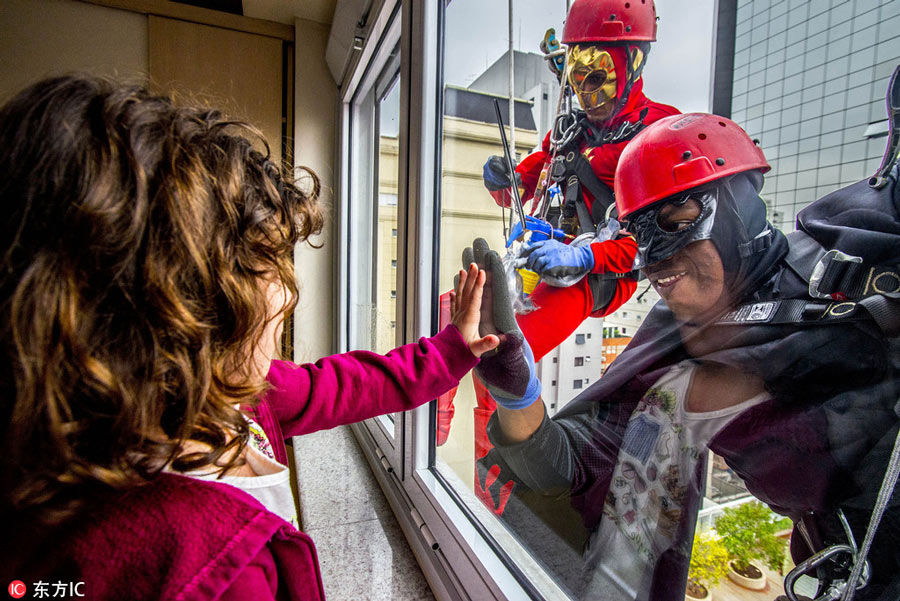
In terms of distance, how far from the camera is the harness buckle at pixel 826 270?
32 cm

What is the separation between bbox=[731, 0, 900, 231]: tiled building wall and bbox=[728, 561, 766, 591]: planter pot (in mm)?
285

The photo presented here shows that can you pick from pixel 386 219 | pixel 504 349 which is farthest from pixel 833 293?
pixel 386 219

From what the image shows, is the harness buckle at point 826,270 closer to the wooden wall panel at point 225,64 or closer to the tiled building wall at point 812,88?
the tiled building wall at point 812,88

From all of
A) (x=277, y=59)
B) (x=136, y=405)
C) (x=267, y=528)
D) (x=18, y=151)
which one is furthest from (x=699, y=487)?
(x=277, y=59)

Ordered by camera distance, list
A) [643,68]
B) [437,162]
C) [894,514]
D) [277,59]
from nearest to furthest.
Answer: [894,514] → [643,68] → [437,162] → [277,59]

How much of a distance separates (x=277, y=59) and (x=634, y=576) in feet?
9.28

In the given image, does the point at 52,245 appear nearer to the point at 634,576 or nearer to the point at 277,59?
the point at 634,576

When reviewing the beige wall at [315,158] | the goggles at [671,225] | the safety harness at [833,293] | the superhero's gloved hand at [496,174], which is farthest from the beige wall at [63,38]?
the safety harness at [833,293]

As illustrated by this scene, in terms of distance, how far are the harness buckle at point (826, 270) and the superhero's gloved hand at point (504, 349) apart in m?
0.44

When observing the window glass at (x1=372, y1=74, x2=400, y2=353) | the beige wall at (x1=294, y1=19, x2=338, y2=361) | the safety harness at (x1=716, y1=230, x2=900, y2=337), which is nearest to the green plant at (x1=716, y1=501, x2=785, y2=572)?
the safety harness at (x1=716, y1=230, x2=900, y2=337)

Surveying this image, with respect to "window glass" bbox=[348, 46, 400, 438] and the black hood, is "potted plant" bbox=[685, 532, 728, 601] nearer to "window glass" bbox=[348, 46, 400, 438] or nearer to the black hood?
the black hood

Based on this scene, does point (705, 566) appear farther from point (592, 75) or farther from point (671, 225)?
point (592, 75)

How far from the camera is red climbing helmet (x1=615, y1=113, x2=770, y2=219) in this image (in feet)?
1.30

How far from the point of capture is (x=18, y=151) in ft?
1.14
